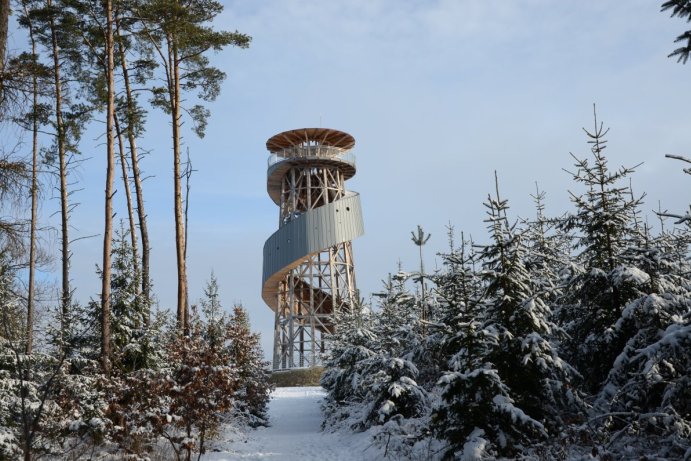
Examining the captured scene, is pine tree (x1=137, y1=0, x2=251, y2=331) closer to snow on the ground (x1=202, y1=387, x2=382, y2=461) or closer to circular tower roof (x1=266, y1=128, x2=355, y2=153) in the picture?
snow on the ground (x1=202, y1=387, x2=382, y2=461)

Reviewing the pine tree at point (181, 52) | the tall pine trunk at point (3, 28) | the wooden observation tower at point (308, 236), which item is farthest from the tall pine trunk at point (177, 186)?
the wooden observation tower at point (308, 236)

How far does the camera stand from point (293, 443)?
43.2 feet

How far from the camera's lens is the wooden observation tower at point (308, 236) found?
95.8 feet

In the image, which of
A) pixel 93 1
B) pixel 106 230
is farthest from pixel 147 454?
pixel 93 1

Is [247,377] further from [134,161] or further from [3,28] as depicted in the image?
[3,28]

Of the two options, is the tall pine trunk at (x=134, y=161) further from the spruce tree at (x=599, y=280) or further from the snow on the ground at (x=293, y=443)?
the spruce tree at (x=599, y=280)

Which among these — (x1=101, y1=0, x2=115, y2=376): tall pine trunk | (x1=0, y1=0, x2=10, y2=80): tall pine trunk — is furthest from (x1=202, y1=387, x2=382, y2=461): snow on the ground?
(x1=0, y1=0, x2=10, y2=80): tall pine trunk

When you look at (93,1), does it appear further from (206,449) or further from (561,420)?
(561,420)

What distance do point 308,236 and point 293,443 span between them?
1633cm

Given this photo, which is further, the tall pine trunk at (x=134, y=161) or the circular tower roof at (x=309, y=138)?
the circular tower roof at (x=309, y=138)

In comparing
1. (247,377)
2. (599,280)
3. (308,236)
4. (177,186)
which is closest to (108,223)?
(177,186)

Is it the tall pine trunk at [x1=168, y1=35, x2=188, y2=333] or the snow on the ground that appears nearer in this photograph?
the snow on the ground

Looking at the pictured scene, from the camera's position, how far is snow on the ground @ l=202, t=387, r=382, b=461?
10.9 m

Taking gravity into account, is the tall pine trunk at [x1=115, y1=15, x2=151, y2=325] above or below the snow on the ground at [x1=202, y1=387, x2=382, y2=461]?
above
